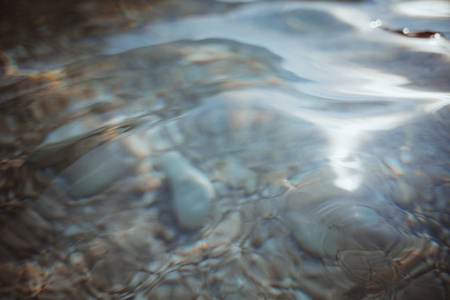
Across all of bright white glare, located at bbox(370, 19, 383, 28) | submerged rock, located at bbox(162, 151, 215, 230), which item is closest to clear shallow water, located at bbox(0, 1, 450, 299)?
submerged rock, located at bbox(162, 151, 215, 230)

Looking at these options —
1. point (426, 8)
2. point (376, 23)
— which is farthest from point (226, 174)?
point (426, 8)

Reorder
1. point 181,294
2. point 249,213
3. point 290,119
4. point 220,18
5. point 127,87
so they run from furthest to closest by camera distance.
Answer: point 220,18 → point 127,87 → point 290,119 → point 249,213 → point 181,294

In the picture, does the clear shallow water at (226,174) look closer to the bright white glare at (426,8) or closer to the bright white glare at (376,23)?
the bright white glare at (376,23)

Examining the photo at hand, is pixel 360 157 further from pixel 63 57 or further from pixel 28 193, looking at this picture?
pixel 63 57

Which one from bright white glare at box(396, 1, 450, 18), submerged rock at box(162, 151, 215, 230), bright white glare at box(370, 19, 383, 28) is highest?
bright white glare at box(396, 1, 450, 18)

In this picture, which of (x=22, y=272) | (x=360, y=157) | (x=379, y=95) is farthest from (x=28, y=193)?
(x=379, y=95)

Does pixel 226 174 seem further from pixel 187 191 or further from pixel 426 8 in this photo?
pixel 426 8

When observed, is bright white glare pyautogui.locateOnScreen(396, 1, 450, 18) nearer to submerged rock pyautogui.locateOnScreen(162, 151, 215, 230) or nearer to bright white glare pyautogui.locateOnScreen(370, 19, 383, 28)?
bright white glare pyautogui.locateOnScreen(370, 19, 383, 28)

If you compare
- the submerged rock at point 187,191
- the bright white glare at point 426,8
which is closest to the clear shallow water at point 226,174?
the submerged rock at point 187,191
